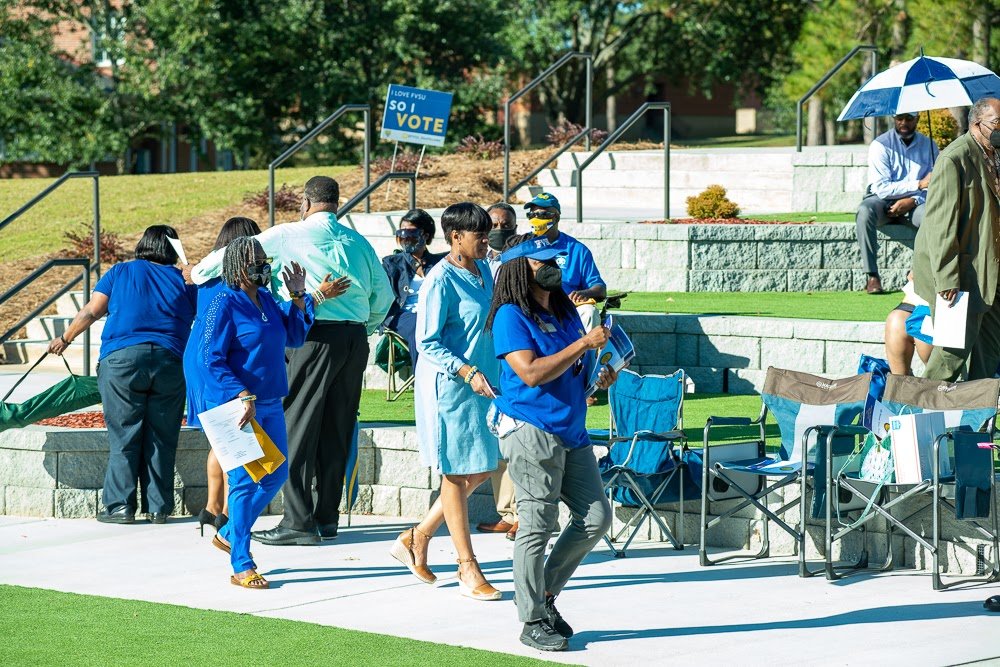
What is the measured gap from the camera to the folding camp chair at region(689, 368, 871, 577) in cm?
806

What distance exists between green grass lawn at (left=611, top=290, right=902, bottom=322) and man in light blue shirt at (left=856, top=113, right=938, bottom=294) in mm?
719

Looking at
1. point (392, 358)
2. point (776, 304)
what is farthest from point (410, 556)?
point (776, 304)

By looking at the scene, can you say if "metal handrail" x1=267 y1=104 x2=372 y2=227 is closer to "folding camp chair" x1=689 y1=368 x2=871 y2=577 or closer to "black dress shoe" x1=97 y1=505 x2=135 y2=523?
"black dress shoe" x1=97 y1=505 x2=135 y2=523

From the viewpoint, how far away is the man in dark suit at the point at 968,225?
8.14 metres

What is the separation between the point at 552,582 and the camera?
676 centimetres

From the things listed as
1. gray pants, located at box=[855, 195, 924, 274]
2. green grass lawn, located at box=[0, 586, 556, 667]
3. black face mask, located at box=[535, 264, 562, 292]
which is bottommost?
green grass lawn, located at box=[0, 586, 556, 667]

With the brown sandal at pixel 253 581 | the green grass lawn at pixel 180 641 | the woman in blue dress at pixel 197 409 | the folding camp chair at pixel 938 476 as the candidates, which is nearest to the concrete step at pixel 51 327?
the woman in blue dress at pixel 197 409

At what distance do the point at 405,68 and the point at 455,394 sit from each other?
23625 millimetres

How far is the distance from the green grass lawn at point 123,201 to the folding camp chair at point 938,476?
1355 centimetres

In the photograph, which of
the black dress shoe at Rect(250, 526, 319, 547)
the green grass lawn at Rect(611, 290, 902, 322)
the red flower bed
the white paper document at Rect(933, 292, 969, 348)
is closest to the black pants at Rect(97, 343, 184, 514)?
the black dress shoe at Rect(250, 526, 319, 547)

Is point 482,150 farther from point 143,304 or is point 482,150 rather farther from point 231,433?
point 231,433

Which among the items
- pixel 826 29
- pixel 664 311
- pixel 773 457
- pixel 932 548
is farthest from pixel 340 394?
pixel 826 29

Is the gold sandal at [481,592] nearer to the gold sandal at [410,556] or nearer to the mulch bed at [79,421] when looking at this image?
the gold sandal at [410,556]

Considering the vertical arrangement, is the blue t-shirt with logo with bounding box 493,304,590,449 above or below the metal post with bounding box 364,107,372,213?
below
